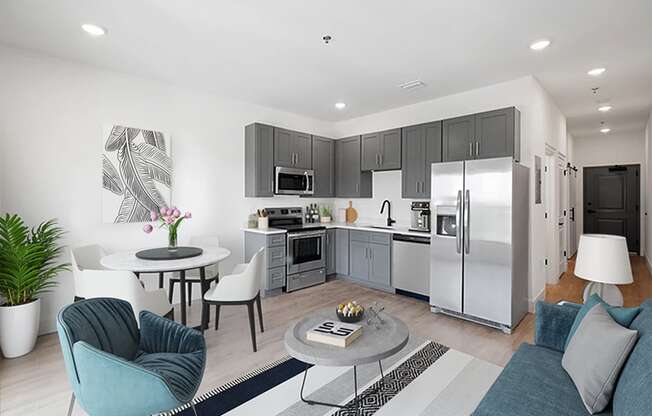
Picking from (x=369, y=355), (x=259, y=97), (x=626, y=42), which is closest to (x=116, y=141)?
(x=259, y=97)

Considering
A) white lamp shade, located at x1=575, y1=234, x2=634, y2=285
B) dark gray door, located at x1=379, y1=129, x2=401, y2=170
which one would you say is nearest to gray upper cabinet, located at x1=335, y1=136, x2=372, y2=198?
dark gray door, located at x1=379, y1=129, x2=401, y2=170

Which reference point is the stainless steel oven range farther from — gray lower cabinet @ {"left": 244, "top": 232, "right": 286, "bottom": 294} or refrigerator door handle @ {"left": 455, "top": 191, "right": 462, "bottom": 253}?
refrigerator door handle @ {"left": 455, "top": 191, "right": 462, "bottom": 253}

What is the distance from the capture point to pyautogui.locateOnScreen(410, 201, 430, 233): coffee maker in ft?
14.9

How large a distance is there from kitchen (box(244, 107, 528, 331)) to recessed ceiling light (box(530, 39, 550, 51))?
31.7 inches

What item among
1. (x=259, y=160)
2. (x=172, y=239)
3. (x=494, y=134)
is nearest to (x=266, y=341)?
(x=172, y=239)

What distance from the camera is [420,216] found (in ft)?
15.1

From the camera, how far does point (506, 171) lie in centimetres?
327

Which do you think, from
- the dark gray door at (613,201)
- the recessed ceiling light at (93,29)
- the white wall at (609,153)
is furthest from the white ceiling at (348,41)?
the dark gray door at (613,201)

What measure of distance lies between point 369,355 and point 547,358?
1031mm

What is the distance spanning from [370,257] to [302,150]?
2.03 m

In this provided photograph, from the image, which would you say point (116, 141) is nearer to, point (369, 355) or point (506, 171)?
point (369, 355)

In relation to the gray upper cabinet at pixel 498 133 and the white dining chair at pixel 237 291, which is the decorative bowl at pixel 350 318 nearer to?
the white dining chair at pixel 237 291

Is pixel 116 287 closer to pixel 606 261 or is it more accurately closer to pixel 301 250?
pixel 301 250

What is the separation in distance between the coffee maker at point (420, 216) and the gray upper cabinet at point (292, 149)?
1.85 meters
